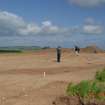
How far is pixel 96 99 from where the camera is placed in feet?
45.4

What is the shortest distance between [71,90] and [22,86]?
5545mm

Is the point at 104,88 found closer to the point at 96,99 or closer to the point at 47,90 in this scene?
the point at 96,99

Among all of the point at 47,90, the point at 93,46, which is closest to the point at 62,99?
the point at 47,90

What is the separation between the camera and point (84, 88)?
1403 cm

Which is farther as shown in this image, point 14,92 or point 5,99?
point 14,92

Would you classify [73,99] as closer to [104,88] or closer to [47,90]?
[104,88]

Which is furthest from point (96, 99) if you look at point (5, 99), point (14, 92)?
point (14, 92)

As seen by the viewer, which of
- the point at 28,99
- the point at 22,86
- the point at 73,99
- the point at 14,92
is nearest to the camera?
the point at 73,99

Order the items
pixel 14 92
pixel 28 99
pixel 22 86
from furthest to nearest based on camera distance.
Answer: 1. pixel 22 86
2. pixel 14 92
3. pixel 28 99

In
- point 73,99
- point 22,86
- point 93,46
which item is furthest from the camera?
point 93,46

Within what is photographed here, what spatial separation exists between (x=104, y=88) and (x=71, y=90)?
50.8 inches

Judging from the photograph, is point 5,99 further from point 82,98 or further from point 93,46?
point 93,46

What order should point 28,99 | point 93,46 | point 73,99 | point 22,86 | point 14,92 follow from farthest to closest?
1. point 93,46
2. point 22,86
3. point 14,92
4. point 28,99
5. point 73,99

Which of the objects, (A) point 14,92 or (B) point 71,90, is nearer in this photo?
(B) point 71,90
